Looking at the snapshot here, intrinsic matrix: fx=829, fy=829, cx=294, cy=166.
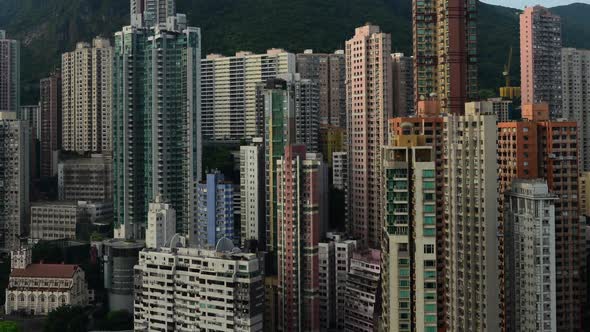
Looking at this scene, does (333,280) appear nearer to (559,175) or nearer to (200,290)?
(200,290)

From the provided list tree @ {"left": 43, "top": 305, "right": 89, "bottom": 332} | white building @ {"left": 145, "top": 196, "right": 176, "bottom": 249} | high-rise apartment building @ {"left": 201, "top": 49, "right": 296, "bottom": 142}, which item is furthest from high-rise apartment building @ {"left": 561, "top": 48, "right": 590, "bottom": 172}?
tree @ {"left": 43, "top": 305, "right": 89, "bottom": 332}

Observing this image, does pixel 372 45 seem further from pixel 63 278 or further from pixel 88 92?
pixel 88 92

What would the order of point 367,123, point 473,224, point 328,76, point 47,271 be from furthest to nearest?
point 328,76 < point 367,123 < point 47,271 < point 473,224

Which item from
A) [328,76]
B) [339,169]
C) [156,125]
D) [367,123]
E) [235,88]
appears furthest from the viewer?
[235,88]

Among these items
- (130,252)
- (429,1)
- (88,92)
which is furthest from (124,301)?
(88,92)

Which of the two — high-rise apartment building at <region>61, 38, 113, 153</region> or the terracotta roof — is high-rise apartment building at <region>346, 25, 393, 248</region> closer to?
the terracotta roof

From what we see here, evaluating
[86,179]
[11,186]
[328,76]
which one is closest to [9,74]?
[86,179]
